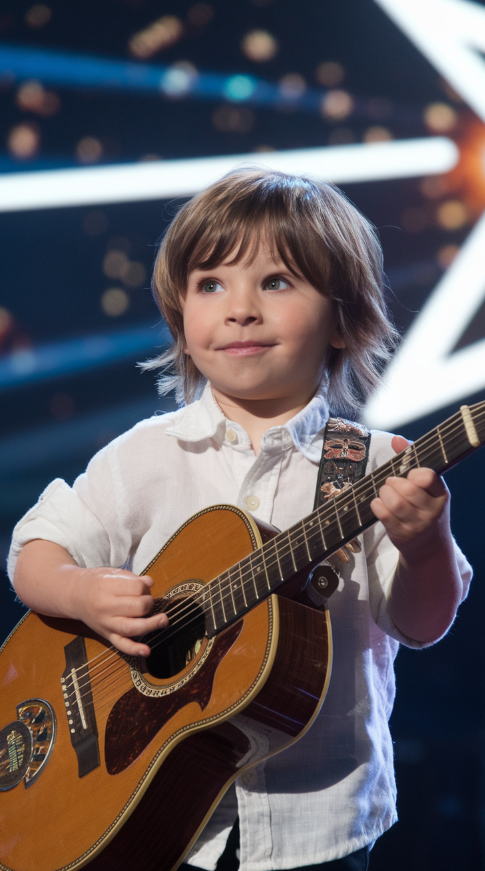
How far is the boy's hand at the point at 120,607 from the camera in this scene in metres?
1.02

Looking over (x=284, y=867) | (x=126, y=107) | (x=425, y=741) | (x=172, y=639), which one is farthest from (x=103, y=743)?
(x=126, y=107)

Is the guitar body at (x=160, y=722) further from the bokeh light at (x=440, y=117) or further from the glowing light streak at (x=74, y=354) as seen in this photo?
the bokeh light at (x=440, y=117)

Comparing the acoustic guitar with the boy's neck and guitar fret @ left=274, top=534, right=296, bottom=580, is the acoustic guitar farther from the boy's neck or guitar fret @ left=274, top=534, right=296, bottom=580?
the boy's neck

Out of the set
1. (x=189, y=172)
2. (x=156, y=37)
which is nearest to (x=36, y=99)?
(x=156, y=37)

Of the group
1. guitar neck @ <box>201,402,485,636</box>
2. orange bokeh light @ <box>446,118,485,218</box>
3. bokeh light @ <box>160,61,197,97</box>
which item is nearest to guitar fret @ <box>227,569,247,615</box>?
guitar neck @ <box>201,402,485,636</box>

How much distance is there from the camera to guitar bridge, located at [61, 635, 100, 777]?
1.04 meters

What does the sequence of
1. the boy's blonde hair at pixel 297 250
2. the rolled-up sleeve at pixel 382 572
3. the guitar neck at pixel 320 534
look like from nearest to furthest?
the guitar neck at pixel 320 534
the rolled-up sleeve at pixel 382 572
the boy's blonde hair at pixel 297 250

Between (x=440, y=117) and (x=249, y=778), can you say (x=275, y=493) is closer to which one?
(x=249, y=778)

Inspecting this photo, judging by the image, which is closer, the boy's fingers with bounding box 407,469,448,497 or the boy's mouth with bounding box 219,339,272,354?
the boy's fingers with bounding box 407,469,448,497

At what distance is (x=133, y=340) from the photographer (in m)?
2.67

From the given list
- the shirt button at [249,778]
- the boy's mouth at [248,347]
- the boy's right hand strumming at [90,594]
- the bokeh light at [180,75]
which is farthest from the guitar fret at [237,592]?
the bokeh light at [180,75]

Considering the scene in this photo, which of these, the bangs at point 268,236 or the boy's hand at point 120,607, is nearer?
the boy's hand at point 120,607

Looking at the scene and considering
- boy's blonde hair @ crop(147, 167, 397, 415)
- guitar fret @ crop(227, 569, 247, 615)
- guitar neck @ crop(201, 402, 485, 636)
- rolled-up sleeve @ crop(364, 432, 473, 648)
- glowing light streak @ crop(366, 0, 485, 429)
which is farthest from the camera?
glowing light streak @ crop(366, 0, 485, 429)

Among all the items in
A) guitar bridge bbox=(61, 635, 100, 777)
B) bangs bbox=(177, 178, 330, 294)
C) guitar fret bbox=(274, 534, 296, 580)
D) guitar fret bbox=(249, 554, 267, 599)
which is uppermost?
bangs bbox=(177, 178, 330, 294)
